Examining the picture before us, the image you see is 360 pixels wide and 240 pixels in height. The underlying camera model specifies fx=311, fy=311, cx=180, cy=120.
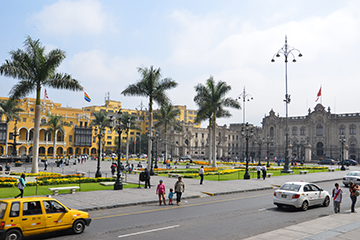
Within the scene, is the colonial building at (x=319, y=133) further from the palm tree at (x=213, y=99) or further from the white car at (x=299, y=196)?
the white car at (x=299, y=196)

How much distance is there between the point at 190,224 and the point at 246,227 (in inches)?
82.8

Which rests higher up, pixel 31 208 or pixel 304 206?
pixel 31 208

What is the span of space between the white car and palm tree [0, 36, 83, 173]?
19908 mm

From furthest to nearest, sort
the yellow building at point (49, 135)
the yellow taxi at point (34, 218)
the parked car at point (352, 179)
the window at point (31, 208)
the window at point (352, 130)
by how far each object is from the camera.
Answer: the window at point (352, 130) → the yellow building at point (49, 135) → the parked car at point (352, 179) → the window at point (31, 208) → the yellow taxi at point (34, 218)

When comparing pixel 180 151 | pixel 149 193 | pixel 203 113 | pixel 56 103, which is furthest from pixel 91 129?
pixel 149 193

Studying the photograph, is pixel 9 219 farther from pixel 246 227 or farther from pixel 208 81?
pixel 208 81

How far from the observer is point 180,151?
4149 inches

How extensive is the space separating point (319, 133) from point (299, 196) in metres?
84.1

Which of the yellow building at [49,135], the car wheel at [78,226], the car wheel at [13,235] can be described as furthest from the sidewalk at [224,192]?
the yellow building at [49,135]

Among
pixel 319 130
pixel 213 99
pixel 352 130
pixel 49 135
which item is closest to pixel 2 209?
pixel 213 99

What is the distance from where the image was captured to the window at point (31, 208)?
31.0ft

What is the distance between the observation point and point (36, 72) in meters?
26.9

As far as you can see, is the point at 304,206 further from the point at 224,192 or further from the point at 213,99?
the point at 213,99

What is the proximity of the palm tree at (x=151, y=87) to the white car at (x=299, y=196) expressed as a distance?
20379mm
